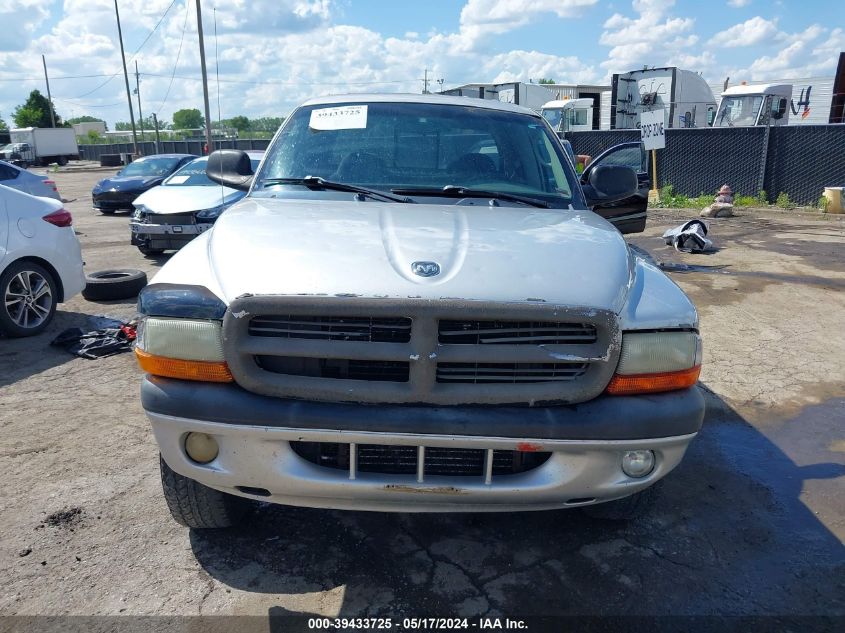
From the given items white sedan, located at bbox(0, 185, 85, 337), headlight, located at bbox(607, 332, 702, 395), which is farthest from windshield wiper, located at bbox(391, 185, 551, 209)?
white sedan, located at bbox(0, 185, 85, 337)

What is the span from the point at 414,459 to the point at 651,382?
892 millimetres

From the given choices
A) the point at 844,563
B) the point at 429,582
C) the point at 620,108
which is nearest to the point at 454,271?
the point at 429,582

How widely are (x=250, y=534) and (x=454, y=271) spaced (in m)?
1.53

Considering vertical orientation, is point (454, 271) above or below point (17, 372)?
above

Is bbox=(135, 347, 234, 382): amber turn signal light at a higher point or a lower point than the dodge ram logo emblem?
lower

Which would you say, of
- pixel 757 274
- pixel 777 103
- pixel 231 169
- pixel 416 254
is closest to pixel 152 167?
pixel 757 274

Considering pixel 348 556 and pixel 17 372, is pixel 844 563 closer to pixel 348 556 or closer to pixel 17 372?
pixel 348 556

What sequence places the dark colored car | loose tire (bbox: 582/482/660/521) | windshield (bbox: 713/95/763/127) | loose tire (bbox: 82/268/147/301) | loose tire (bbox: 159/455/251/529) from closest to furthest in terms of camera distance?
loose tire (bbox: 159/455/251/529) → loose tire (bbox: 582/482/660/521) → loose tire (bbox: 82/268/147/301) → the dark colored car → windshield (bbox: 713/95/763/127)

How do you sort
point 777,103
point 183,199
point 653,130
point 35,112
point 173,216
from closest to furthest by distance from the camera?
point 173,216
point 183,199
point 653,130
point 777,103
point 35,112

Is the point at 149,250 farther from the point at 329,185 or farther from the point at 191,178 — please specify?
the point at 329,185

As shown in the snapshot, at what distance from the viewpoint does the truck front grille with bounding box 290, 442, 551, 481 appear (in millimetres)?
2396

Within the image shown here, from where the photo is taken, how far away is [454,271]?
241cm

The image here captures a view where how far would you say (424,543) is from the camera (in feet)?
9.64

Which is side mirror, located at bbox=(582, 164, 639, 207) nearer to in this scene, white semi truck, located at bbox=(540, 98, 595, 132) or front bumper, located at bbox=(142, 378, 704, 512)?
front bumper, located at bbox=(142, 378, 704, 512)
